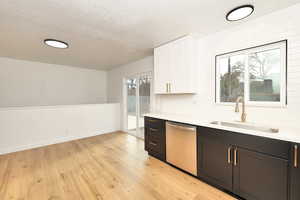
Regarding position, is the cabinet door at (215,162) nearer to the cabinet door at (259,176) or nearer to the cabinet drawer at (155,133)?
the cabinet door at (259,176)

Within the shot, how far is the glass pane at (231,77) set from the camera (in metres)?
2.20

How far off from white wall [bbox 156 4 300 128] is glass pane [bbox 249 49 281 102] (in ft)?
0.48

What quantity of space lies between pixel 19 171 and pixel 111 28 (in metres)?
2.98

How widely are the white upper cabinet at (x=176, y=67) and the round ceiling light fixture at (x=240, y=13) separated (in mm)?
696

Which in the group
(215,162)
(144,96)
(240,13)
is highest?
(240,13)

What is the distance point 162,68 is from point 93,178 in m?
2.43

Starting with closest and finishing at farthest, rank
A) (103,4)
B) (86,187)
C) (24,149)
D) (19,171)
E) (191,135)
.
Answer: (103,4), (86,187), (191,135), (19,171), (24,149)

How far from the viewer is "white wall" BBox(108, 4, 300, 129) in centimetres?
168

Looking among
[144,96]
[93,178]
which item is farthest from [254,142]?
[144,96]

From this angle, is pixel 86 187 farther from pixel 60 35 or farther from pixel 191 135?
pixel 60 35

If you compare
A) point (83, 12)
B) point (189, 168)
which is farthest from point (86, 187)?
point (83, 12)

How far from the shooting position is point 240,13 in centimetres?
179

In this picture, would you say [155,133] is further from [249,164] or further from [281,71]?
[281,71]

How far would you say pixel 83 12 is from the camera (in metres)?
1.77
